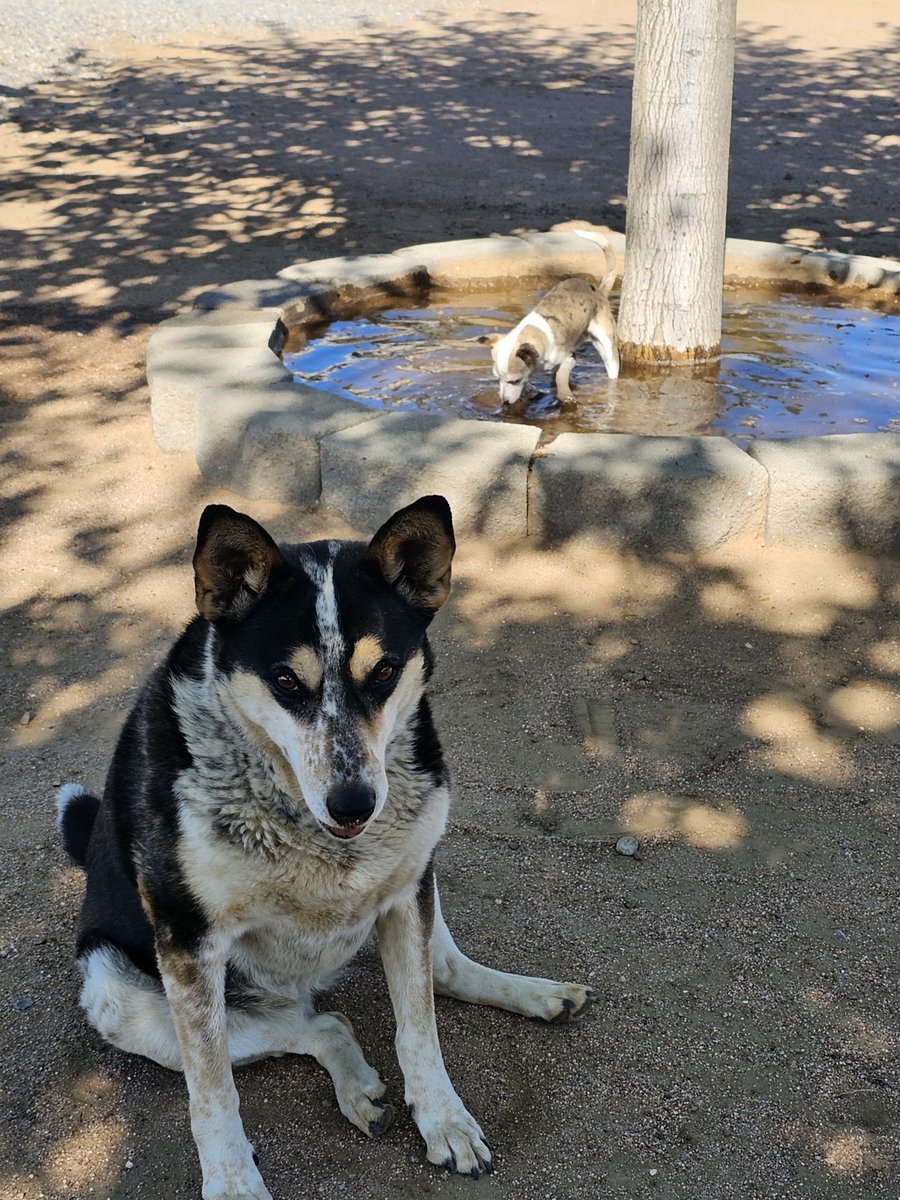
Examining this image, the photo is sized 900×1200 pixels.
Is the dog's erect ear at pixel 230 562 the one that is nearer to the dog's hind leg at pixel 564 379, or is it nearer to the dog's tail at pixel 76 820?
the dog's tail at pixel 76 820

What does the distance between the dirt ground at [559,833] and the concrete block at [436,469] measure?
163 mm

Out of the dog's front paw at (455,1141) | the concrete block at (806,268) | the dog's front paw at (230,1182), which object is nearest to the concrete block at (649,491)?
the dog's front paw at (455,1141)

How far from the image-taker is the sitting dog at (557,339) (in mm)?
6664

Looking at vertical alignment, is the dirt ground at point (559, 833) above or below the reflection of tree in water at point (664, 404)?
below

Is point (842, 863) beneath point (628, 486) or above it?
beneath

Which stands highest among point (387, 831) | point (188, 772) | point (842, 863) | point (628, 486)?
point (188, 772)

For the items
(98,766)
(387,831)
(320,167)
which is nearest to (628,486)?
(98,766)

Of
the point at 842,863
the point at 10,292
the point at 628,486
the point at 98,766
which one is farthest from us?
the point at 10,292

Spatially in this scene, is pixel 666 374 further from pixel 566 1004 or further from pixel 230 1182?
pixel 230 1182

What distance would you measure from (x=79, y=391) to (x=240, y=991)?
503 centimetres

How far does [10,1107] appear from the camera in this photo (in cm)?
299

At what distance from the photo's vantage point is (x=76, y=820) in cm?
346

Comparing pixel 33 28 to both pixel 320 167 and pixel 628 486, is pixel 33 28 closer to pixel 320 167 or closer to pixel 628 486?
pixel 320 167

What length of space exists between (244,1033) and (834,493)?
349cm
